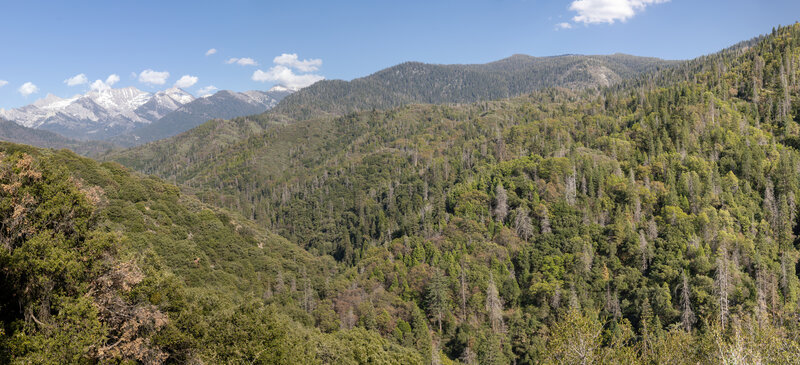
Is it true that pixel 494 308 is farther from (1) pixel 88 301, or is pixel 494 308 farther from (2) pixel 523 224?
(1) pixel 88 301

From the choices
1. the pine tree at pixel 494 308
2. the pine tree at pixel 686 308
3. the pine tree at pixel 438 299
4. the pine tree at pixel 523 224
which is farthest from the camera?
the pine tree at pixel 523 224

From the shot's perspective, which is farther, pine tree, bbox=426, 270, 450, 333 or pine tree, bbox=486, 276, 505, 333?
pine tree, bbox=426, 270, 450, 333

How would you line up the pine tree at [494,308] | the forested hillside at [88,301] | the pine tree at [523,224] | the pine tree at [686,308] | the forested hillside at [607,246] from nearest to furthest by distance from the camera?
the forested hillside at [88,301]
the pine tree at [686,308]
the forested hillside at [607,246]
the pine tree at [494,308]
the pine tree at [523,224]

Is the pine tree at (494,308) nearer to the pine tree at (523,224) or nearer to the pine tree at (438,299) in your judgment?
the pine tree at (438,299)

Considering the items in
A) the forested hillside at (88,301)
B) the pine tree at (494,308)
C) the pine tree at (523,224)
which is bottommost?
the pine tree at (494,308)

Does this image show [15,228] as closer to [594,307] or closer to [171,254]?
[171,254]

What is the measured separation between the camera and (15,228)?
2112 cm

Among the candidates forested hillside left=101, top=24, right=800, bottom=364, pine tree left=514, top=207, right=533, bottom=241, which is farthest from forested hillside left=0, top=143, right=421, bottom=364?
pine tree left=514, top=207, right=533, bottom=241

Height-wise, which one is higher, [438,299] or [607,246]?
[607,246]

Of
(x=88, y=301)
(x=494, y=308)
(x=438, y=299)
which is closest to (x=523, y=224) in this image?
(x=494, y=308)

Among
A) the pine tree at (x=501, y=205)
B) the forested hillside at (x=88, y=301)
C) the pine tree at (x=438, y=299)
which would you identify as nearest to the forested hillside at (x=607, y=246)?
the pine tree at (x=438, y=299)

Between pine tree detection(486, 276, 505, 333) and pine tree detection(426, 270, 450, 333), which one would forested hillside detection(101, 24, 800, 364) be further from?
pine tree detection(426, 270, 450, 333)

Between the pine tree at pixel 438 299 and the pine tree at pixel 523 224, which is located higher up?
the pine tree at pixel 523 224

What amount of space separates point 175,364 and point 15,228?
15286 millimetres
